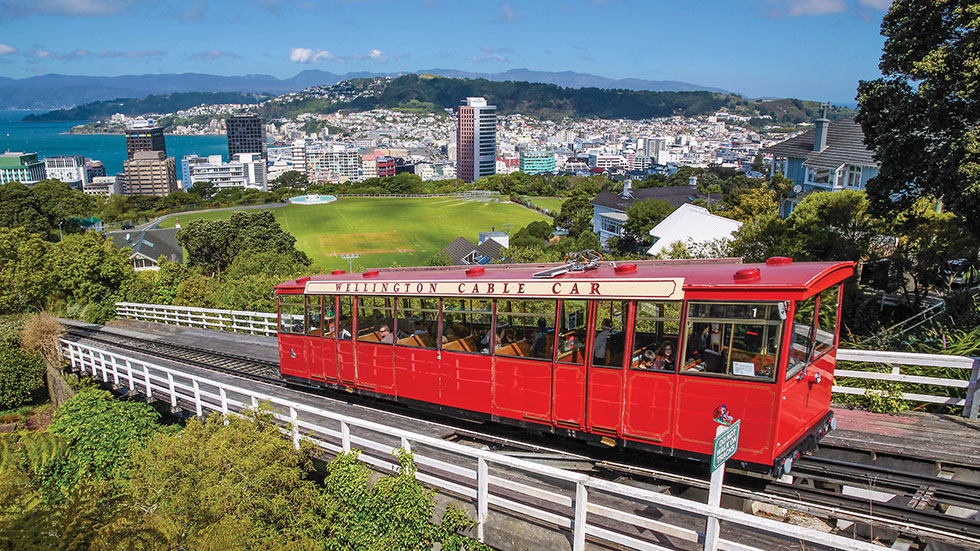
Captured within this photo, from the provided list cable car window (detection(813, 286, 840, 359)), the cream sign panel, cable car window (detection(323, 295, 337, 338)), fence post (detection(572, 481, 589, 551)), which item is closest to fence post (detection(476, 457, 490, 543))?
fence post (detection(572, 481, 589, 551))

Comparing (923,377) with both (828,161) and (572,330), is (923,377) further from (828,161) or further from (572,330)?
(828,161)

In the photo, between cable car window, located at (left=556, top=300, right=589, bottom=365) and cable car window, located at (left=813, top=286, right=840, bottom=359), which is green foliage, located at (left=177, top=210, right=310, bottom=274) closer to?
cable car window, located at (left=556, top=300, right=589, bottom=365)

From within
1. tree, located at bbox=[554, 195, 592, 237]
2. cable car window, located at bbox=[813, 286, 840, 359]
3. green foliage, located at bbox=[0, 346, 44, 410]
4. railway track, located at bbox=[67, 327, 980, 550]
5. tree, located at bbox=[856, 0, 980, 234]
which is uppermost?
tree, located at bbox=[856, 0, 980, 234]

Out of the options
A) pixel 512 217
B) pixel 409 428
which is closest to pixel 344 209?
pixel 512 217

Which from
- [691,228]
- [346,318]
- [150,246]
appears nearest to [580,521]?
[346,318]

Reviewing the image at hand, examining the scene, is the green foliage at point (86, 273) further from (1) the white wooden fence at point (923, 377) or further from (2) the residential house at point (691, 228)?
(1) the white wooden fence at point (923, 377)

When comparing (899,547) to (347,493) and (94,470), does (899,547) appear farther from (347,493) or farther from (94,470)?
(94,470)
